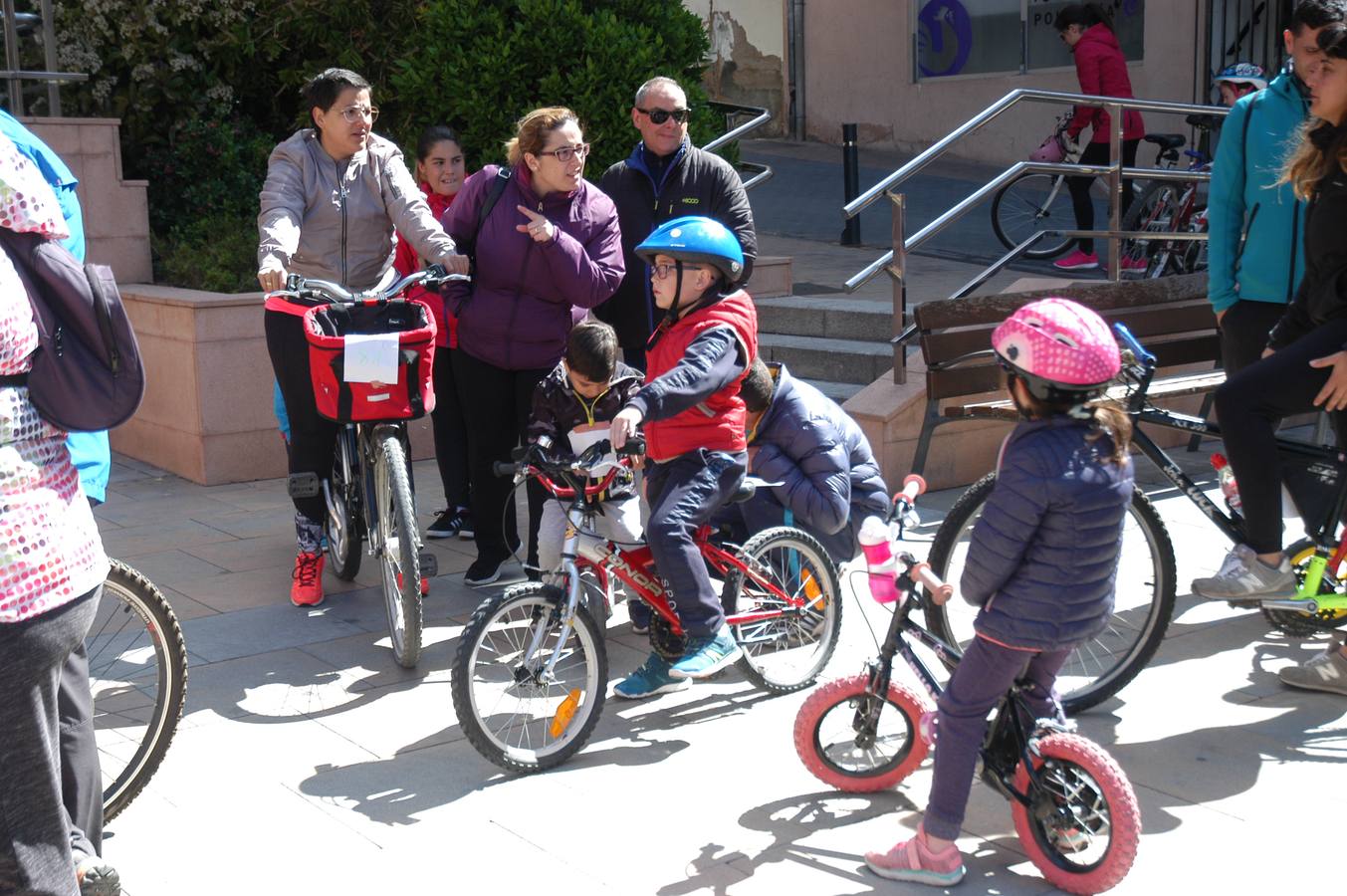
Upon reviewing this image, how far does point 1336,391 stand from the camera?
14.9ft

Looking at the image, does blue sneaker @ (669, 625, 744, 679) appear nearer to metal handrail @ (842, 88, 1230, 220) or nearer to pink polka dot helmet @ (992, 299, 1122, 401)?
pink polka dot helmet @ (992, 299, 1122, 401)

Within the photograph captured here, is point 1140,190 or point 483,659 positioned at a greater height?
point 1140,190

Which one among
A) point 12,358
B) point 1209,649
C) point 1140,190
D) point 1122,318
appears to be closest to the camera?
point 12,358

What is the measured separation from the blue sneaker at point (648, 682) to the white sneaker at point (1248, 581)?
65.3 inches

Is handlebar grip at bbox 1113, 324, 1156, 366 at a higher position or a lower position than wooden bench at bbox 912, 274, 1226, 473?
higher

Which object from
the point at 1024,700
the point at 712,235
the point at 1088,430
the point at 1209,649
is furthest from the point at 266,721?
the point at 1209,649

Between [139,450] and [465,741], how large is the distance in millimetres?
4768

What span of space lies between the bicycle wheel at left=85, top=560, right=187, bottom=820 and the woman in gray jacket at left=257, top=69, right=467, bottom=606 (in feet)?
4.71

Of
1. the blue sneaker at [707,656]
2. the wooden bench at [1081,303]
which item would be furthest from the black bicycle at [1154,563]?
the wooden bench at [1081,303]

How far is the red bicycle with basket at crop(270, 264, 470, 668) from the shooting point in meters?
5.05

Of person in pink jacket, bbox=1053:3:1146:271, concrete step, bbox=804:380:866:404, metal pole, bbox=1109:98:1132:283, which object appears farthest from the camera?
person in pink jacket, bbox=1053:3:1146:271

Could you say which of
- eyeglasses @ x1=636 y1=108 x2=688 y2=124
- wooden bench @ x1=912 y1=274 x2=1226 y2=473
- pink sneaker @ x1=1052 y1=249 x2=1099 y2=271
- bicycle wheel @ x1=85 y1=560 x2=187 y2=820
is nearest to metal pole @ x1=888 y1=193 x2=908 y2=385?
wooden bench @ x1=912 y1=274 x2=1226 y2=473

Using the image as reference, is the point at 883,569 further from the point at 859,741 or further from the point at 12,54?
the point at 12,54

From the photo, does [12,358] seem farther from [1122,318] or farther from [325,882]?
[1122,318]
